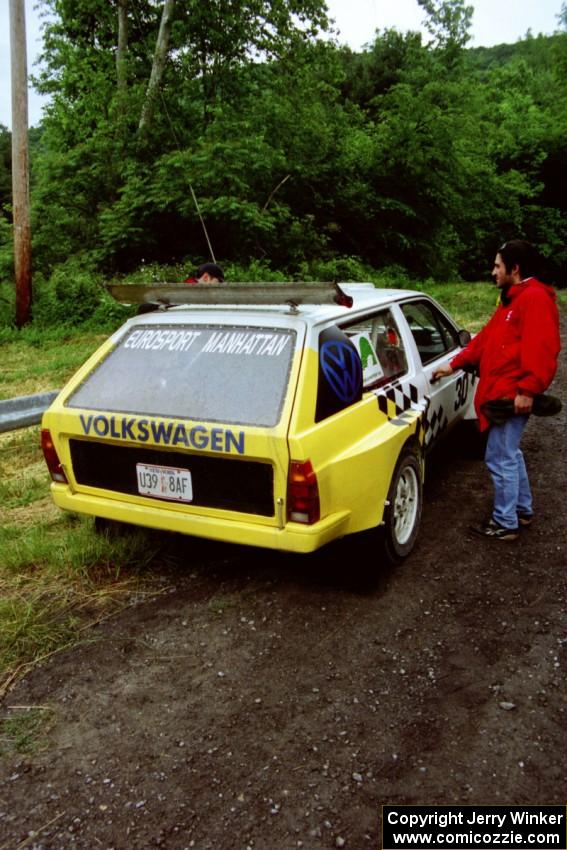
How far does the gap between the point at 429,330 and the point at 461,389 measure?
0.55m

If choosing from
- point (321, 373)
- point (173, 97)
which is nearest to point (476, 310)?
point (173, 97)

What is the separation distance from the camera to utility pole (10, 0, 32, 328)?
10305 millimetres

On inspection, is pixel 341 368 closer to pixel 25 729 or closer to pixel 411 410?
pixel 411 410

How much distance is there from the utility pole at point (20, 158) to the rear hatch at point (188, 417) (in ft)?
27.5

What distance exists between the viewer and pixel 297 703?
2.78m

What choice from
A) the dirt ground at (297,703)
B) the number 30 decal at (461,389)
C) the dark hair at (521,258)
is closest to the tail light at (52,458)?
the dirt ground at (297,703)

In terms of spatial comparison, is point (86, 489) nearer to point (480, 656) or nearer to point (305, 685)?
point (305, 685)

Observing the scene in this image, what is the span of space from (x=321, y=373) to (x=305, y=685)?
4.77 ft

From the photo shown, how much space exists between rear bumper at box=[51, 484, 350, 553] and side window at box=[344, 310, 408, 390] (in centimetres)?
99

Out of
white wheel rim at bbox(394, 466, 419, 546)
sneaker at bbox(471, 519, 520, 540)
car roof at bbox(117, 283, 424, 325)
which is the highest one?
car roof at bbox(117, 283, 424, 325)

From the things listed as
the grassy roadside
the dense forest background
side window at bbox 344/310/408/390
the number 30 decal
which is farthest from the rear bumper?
the dense forest background

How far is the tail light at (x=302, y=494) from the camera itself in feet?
9.82

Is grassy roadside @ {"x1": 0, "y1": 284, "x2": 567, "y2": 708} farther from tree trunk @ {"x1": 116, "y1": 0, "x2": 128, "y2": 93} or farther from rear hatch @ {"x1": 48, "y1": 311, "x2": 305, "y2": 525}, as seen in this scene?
tree trunk @ {"x1": 116, "y1": 0, "x2": 128, "y2": 93}

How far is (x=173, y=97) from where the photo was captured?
15812 mm
